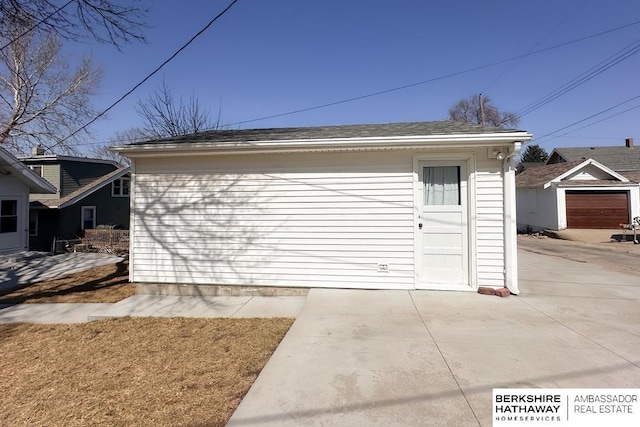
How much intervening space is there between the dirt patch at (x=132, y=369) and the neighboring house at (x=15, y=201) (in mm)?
11831

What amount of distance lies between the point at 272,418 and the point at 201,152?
185 inches

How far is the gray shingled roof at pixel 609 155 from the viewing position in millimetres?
26453

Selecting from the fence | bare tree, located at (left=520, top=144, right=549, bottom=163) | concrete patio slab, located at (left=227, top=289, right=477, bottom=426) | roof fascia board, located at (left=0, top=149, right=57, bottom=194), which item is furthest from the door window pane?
bare tree, located at (left=520, top=144, right=549, bottom=163)

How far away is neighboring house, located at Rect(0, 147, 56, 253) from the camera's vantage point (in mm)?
13359

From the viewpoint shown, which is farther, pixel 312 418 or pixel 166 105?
pixel 166 105

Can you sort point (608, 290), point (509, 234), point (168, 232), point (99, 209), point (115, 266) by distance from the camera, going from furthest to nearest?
point (99, 209) < point (115, 266) < point (168, 232) < point (608, 290) < point (509, 234)

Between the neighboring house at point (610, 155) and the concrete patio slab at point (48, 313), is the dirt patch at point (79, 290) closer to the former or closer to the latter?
the concrete patio slab at point (48, 313)

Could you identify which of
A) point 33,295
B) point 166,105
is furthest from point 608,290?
point 166,105

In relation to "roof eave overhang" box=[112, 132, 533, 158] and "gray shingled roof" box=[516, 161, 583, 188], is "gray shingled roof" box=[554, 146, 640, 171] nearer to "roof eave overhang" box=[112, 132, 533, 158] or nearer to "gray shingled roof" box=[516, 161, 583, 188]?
"gray shingled roof" box=[516, 161, 583, 188]

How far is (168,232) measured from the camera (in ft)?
20.4

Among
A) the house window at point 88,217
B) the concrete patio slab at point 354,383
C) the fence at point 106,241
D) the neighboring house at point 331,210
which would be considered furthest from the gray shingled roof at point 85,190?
the concrete patio slab at point 354,383

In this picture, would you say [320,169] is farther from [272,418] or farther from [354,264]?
[272,418]

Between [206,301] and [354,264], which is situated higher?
[354,264]

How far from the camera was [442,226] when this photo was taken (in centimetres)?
566
